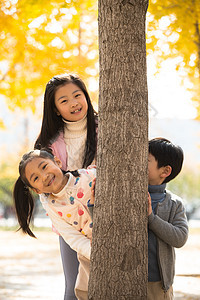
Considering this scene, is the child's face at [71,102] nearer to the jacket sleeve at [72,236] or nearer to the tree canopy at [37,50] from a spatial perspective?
the jacket sleeve at [72,236]

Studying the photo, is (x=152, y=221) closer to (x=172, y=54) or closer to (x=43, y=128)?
(x=43, y=128)

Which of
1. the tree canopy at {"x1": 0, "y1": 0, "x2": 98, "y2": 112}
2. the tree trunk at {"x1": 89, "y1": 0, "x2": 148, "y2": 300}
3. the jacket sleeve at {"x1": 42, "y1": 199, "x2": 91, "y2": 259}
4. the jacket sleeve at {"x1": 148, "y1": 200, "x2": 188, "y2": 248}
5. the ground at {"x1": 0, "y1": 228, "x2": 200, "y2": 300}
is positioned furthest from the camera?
the tree canopy at {"x1": 0, "y1": 0, "x2": 98, "y2": 112}

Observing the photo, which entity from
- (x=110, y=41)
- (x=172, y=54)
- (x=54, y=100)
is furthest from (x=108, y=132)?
(x=172, y=54)

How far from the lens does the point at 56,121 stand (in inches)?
127

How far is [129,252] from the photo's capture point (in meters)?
2.36

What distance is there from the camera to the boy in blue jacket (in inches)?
104

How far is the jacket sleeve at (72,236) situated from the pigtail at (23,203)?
0.26 metres

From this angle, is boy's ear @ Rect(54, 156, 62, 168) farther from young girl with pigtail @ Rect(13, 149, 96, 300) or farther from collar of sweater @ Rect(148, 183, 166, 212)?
collar of sweater @ Rect(148, 183, 166, 212)

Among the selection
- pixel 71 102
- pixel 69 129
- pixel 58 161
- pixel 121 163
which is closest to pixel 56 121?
pixel 69 129

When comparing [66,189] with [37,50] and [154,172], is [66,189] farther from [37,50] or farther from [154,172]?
[37,50]

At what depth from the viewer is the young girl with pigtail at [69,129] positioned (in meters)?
3.08

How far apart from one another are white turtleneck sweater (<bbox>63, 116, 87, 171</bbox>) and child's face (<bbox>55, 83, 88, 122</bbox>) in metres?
0.07

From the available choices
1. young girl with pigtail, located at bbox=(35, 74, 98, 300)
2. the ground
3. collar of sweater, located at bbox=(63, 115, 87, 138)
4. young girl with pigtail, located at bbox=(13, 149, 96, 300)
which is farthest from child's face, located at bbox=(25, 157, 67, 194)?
the ground

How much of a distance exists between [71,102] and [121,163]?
2.69 ft
